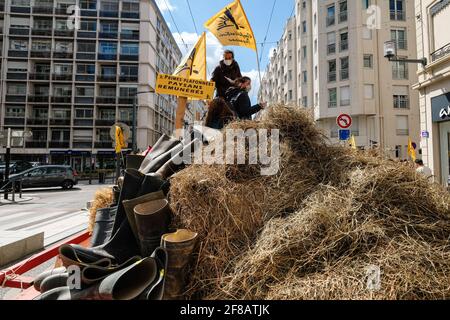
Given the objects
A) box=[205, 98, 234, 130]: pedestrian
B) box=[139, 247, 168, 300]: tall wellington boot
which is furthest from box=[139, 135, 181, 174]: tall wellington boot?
box=[139, 247, 168, 300]: tall wellington boot

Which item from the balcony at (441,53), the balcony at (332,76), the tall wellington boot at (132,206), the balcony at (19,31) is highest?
the balcony at (19,31)

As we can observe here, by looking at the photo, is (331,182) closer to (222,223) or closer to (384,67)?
(222,223)

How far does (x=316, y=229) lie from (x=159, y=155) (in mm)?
2229

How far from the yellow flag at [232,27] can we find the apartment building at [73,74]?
124 feet

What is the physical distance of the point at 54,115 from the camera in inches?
1672

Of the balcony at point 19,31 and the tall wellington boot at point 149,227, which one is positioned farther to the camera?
the balcony at point 19,31

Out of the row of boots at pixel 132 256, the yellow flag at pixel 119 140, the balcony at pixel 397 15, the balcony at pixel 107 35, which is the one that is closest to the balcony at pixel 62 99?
the balcony at pixel 107 35

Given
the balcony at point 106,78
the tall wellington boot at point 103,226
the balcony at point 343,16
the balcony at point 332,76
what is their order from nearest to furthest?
the tall wellington boot at point 103,226, the balcony at point 343,16, the balcony at point 332,76, the balcony at point 106,78

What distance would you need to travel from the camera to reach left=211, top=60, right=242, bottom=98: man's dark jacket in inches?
213

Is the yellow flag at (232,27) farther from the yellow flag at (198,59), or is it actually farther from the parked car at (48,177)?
the parked car at (48,177)

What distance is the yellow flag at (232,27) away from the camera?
668cm

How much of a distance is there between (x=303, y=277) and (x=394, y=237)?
0.77 meters

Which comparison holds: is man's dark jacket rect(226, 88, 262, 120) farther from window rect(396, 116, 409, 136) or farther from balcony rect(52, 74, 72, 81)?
balcony rect(52, 74, 72, 81)
